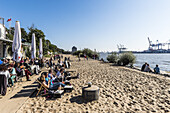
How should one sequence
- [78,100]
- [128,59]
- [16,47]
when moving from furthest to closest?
1. [128,59]
2. [16,47]
3. [78,100]

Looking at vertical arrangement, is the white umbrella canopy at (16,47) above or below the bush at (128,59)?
above

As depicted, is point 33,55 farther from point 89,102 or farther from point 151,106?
point 151,106

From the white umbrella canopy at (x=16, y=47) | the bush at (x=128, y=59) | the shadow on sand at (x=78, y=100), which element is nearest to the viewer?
the shadow on sand at (x=78, y=100)

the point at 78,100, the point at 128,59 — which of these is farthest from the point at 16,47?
the point at 128,59

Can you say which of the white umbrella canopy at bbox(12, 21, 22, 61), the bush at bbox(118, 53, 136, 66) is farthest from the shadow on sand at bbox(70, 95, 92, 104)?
the bush at bbox(118, 53, 136, 66)

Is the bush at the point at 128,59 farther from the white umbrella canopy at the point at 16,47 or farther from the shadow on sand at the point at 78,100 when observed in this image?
the white umbrella canopy at the point at 16,47

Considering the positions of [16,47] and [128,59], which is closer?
[16,47]

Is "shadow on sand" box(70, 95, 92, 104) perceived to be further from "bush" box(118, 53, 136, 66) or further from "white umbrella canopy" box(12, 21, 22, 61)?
"bush" box(118, 53, 136, 66)

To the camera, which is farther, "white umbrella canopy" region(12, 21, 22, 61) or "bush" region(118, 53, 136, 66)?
"bush" region(118, 53, 136, 66)

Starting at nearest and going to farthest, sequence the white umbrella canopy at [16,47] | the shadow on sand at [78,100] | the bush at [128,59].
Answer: the shadow on sand at [78,100]
the white umbrella canopy at [16,47]
the bush at [128,59]

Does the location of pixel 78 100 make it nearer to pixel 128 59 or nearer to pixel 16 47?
pixel 16 47

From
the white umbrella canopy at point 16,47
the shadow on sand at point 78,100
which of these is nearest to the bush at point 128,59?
the shadow on sand at point 78,100

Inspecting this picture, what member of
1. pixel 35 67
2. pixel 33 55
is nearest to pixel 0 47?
pixel 33 55

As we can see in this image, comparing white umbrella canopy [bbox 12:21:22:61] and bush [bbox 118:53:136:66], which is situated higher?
white umbrella canopy [bbox 12:21:22:61]
